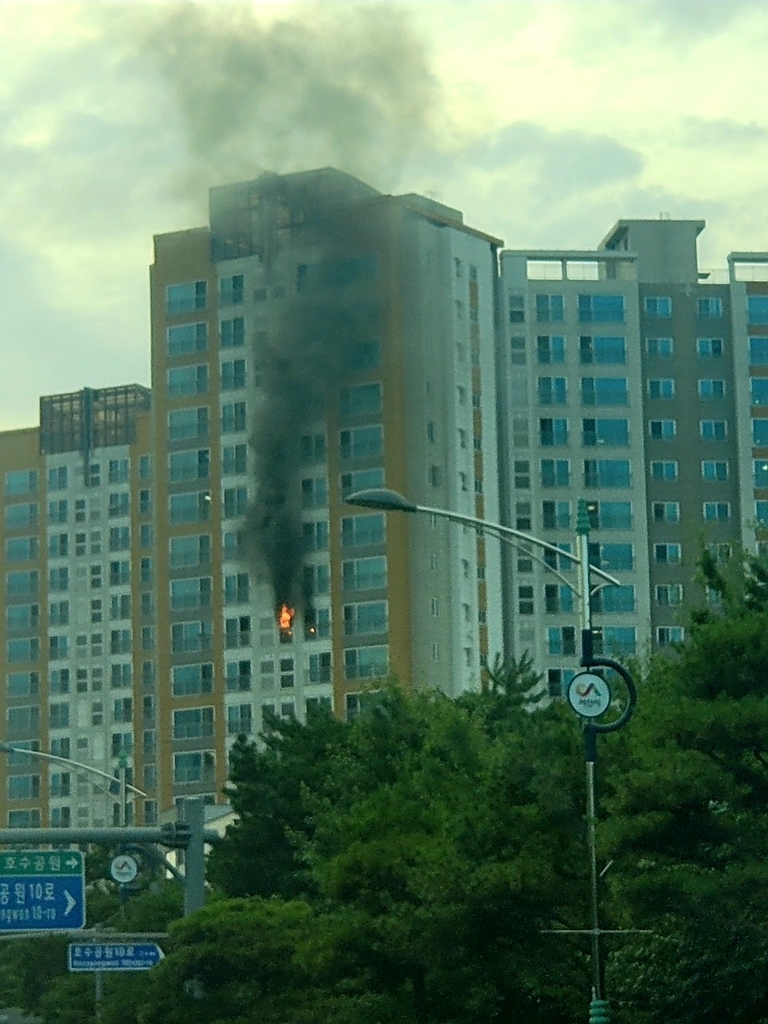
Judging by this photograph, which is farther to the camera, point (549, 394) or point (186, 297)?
point (549, 394)

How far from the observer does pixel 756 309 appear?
127m

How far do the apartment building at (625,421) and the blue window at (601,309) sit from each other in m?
0.06

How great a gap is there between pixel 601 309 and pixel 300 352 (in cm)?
2598

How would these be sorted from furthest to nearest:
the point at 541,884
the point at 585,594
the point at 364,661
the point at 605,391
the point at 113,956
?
the point at 605,391
the point at 364,661
the point at 113,956
the point at 541,884
the point at 585,594

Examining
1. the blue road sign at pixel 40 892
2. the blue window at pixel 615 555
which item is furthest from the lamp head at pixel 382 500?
the blue window at pixel 615 555

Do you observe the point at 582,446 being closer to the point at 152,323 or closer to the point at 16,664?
the point at 152,323

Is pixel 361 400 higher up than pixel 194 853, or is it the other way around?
pixel 361 400

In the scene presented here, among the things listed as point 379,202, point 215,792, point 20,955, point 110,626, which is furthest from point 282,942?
point 110,626

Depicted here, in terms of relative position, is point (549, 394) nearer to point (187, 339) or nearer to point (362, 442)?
point (362, 442)

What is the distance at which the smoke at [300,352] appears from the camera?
105m

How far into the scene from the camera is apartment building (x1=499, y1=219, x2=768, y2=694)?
124000 mm

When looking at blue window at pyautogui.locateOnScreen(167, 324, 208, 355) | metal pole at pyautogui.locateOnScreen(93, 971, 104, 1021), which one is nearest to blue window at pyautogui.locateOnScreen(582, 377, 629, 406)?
blue window at pyautogui.locateOnScreen(167, 324, 208, 355)

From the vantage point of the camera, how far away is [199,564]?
11806cm

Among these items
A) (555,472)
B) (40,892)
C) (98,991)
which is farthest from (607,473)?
(40,892)
